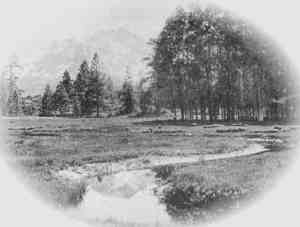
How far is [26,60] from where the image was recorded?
37.1ft

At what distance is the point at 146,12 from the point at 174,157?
4.24 meters

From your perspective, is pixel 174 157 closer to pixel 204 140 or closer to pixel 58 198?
pixel 204 140

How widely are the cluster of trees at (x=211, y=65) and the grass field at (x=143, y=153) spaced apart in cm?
71

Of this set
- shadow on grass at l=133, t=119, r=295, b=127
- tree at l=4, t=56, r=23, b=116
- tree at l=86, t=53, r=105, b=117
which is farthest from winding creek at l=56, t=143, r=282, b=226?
tree at l=4, t=56, r=23, b=116

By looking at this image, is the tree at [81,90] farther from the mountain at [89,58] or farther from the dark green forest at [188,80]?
the mountain at [89,58]

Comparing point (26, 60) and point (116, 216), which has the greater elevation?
point (26, 60)

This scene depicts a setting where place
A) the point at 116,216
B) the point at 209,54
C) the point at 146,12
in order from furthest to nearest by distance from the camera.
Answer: the point at 209,54 → the point at 146,12 → the point at 116,216

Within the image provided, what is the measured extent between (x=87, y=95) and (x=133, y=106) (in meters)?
1.37

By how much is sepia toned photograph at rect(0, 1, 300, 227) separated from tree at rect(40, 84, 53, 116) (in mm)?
30

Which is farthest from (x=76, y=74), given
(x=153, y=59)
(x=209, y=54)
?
(x=209, y=54)

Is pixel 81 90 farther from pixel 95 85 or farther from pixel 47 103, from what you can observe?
pixel 47 103

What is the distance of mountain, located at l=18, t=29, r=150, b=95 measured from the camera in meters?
11.0

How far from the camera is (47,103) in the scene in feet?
36.4

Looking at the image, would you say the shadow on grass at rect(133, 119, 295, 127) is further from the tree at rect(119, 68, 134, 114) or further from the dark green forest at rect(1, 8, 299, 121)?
the tree at rect(119, 68, 134, 114)
